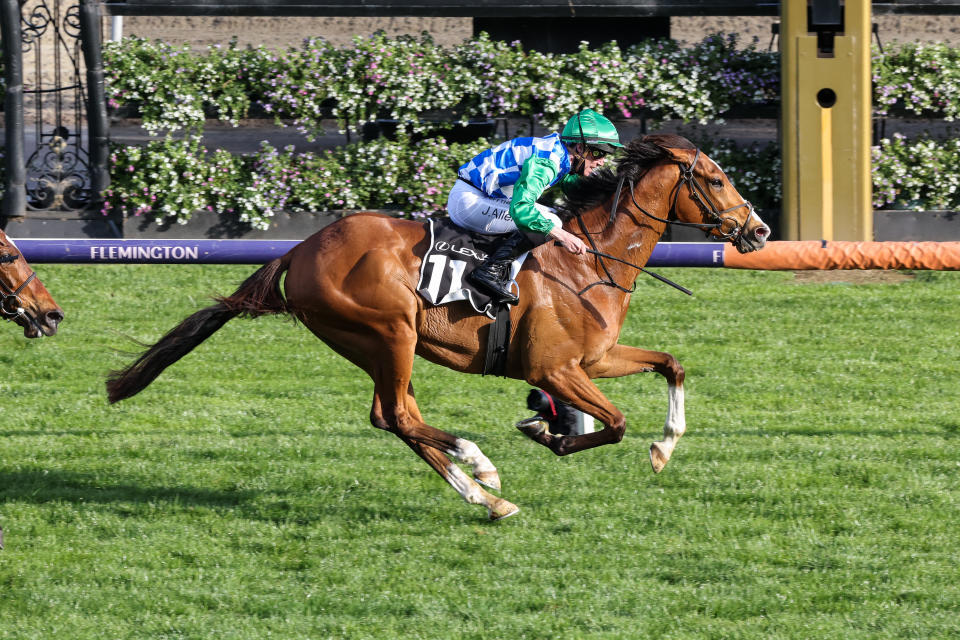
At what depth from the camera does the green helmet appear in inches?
222

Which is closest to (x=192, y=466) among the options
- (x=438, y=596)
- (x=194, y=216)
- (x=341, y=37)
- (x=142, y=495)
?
(x=142, y=495)

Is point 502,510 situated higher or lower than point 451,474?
lower

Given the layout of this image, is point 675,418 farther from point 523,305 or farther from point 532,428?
point 523,305

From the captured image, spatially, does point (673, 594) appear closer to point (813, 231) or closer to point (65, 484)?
point (65, 484)

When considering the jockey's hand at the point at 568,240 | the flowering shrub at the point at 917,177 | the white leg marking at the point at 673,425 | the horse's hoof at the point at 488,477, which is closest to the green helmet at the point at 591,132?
the jockey's hand at the point at 568,240

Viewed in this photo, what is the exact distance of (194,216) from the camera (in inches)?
430

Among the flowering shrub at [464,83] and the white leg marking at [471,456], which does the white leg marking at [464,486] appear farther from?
the flowering shrub at [464,83]

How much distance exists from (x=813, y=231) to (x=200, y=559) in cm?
678

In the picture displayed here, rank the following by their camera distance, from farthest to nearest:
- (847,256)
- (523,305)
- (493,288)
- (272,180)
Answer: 1. (272,180)
2. (847,256)
3. (523,305)
4. (493,288)

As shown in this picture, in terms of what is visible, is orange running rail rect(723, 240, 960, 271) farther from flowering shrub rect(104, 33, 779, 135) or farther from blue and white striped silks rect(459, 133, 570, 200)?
flowering shrub rect(104, 33, 779, 135)

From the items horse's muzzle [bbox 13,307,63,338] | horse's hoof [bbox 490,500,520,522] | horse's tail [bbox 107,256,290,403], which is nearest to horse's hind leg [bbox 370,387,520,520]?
horse's hoof [bbox 490,500,520,522]

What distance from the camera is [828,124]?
10.5 meters

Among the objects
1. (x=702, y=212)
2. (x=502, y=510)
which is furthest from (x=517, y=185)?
(x=502, y=510)

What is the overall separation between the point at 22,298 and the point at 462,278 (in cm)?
185
